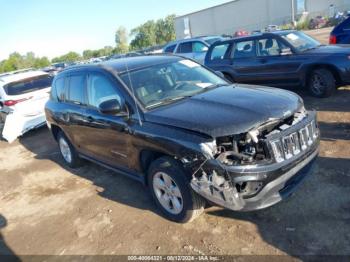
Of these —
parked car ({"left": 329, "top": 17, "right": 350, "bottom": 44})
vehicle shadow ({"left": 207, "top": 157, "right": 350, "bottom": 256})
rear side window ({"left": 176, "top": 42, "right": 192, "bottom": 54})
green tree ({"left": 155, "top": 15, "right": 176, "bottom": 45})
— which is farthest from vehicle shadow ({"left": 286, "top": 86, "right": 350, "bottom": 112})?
green tree ({"left": 155, "top": 15, "right": 176, "bottom": 45})

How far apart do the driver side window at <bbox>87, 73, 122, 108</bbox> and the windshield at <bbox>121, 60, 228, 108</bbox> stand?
21 cm

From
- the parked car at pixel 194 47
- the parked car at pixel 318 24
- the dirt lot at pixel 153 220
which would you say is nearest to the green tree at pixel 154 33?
the parked car at pixel 318 24

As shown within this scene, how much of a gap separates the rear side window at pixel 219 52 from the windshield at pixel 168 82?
15.1 feet

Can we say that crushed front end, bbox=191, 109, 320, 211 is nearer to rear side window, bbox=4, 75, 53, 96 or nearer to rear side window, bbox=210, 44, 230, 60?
rear side window, bbox=210, 44, 230, 60

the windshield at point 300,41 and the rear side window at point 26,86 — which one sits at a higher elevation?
the windshield at point 300,41

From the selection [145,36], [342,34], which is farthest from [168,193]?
[145,36]

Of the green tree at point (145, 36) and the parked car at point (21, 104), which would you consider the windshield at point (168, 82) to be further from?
the green tree at point (145, 36)

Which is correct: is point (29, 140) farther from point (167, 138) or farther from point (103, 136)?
point (167, 138)

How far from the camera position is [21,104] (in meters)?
9.45

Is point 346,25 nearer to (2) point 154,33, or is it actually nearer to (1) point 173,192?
(1) point 173,192

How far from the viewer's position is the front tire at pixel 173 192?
3709 mm

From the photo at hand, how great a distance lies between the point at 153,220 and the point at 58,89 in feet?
11.0

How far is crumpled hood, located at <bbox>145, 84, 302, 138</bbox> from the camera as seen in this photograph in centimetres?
345

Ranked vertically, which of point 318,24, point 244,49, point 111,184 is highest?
point 244,49
